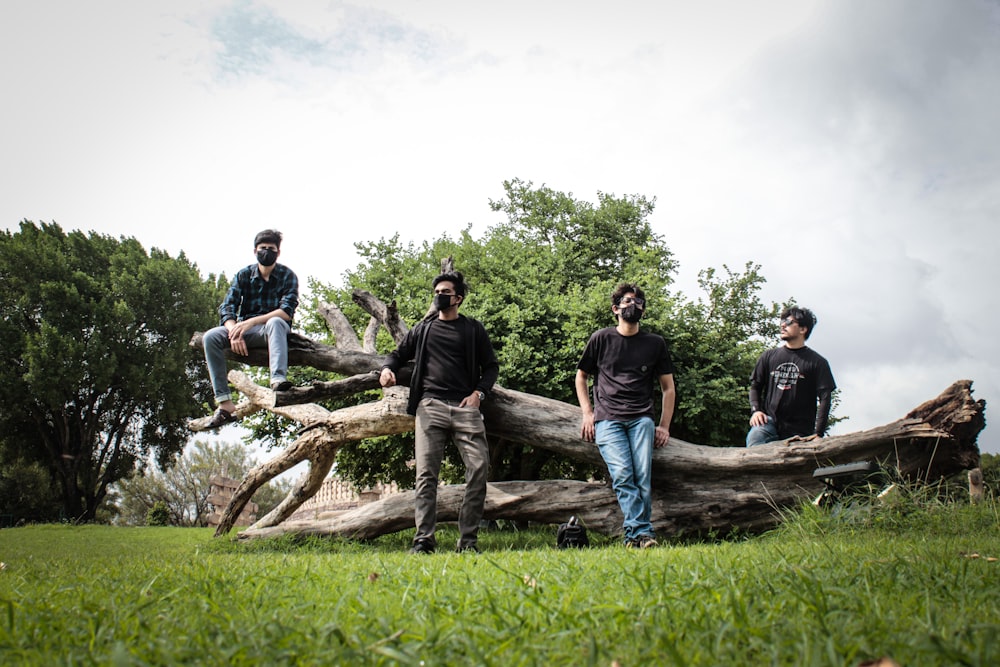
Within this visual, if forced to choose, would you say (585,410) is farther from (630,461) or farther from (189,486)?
(189,486)

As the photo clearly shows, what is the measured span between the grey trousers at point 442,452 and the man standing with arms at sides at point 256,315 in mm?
1658

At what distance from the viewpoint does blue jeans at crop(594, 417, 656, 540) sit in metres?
5.81

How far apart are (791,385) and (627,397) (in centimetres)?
192

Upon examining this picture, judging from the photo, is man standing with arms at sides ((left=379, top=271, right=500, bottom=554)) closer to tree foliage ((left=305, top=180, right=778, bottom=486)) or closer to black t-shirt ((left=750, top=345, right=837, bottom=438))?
black t-shirt ((left=750, top=345, right=837, bottom=438))

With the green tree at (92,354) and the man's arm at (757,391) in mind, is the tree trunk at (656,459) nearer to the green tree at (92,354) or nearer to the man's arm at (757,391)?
the man's arm at (757,391)

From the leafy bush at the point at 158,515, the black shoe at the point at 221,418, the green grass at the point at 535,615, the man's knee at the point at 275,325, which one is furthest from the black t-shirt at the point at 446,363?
the leafy bush at the point at 158,515

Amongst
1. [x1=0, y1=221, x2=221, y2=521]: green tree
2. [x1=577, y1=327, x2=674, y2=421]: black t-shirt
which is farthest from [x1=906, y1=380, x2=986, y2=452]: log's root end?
[x1=0, y1=221, x2=221, y2=521]: green tree

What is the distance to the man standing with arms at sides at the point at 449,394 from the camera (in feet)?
19.5

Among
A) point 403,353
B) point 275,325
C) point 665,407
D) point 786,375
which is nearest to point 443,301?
point 403,353

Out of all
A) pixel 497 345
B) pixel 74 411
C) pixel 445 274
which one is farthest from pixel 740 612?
pixel 74 411

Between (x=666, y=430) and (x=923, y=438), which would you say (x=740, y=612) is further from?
(x=923, y=438)

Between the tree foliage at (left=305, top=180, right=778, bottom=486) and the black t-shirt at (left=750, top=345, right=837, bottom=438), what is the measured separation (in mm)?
4378

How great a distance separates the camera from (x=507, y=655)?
1702 mm

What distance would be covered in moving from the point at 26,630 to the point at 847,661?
2545mm
